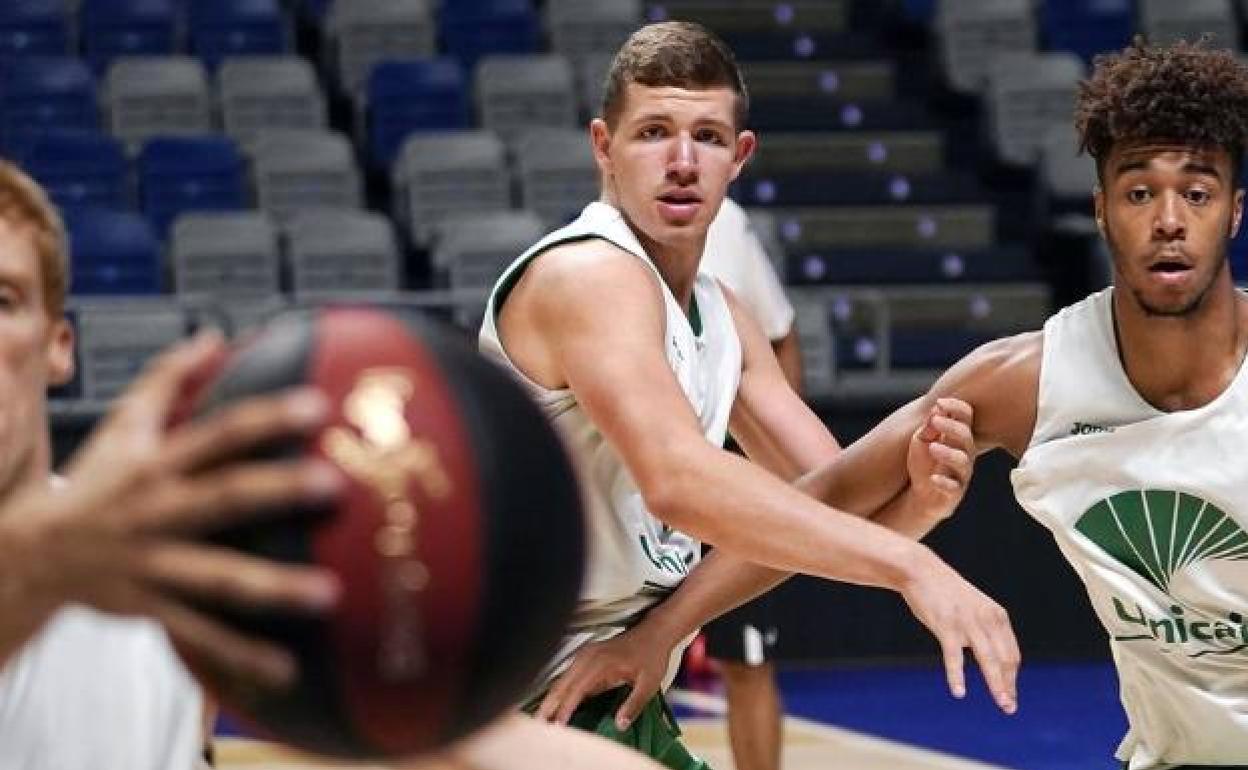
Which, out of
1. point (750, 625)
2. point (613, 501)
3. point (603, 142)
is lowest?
point (750, 625)

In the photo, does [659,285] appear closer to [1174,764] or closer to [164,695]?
[1174,764]

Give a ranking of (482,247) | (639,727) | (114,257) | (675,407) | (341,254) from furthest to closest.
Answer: (341,254), (482,247), (114,257), (639,727), (675,407)

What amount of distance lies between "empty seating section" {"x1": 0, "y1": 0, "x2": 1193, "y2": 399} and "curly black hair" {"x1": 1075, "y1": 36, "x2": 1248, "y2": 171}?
5619 mm

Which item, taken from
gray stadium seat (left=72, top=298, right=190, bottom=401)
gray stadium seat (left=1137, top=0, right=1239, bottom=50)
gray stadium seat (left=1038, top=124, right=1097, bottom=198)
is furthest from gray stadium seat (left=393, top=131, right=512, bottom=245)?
gray stadium seat (left=1137, top=0, right=1239, bottom=50)

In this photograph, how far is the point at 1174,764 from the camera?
12.2 feet

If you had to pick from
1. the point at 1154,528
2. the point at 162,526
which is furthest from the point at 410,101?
the point at 162,526

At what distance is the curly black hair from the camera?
3639 mm

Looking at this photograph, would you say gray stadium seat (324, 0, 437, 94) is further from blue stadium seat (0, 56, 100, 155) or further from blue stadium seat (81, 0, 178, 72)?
blue stadium seat (0, 56, 100, 155)

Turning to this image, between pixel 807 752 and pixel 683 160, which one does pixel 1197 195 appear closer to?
pixel 683 160

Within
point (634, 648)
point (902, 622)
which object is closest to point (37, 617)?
point (634, 648)

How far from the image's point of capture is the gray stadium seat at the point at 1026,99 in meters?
12.0

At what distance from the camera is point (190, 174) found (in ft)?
36.1

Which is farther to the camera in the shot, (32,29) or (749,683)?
(32,29)

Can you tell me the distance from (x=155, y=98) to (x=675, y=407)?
843 centimetres
